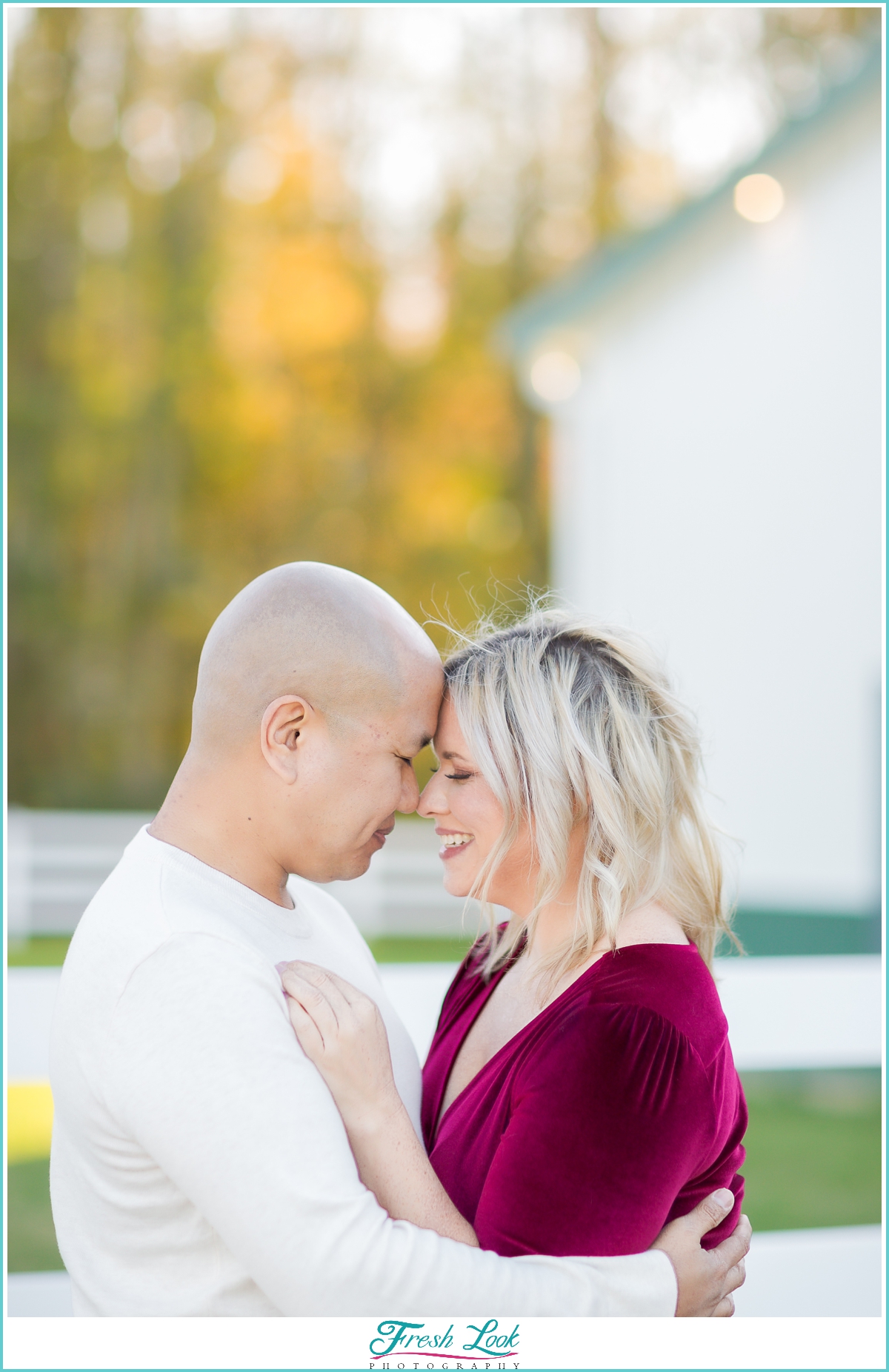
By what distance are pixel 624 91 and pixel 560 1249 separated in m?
22.7

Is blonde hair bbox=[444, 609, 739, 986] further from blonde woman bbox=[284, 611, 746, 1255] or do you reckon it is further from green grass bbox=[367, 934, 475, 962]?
green grass bbox=[367, 934, 475, 962]

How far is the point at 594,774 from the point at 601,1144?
76cm

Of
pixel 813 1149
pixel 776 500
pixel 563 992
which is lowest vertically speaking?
pixel 813 1149

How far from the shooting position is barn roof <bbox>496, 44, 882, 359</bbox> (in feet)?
27.8

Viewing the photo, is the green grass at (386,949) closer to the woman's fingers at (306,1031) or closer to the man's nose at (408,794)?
the man's nose at (408,794)

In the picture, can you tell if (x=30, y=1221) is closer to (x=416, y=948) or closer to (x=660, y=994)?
(x=660, y=994)

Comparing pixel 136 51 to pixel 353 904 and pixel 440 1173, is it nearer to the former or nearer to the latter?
pixel 353 904

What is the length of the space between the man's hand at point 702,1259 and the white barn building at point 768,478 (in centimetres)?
647

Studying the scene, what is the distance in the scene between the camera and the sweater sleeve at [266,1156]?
6.37 ft

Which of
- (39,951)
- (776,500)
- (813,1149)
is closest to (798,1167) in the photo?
(813,1149)

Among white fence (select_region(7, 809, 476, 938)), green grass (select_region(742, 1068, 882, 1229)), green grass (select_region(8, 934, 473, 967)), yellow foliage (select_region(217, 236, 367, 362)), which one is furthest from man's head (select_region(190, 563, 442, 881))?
yellow foliage (select_region(217, 236, 367, 362))

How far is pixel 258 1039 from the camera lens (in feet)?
6.63

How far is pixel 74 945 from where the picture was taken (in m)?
2.26

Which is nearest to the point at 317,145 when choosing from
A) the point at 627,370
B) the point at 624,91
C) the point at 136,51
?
the point at 136,51
